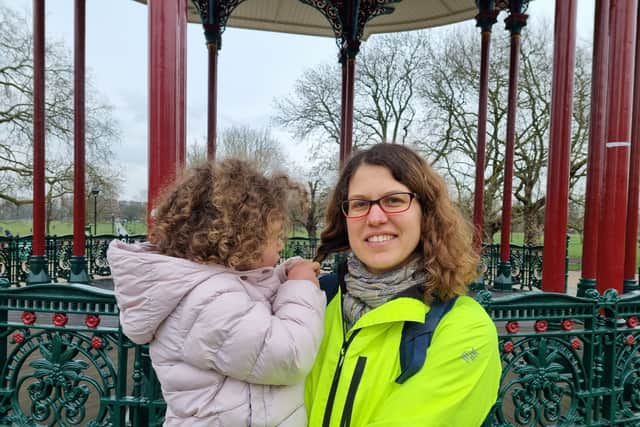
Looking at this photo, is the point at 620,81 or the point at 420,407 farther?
the point at 620,81

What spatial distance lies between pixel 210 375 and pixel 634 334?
3.16 meters

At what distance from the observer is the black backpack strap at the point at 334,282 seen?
67.3 inches

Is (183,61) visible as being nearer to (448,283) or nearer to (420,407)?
(448,283)

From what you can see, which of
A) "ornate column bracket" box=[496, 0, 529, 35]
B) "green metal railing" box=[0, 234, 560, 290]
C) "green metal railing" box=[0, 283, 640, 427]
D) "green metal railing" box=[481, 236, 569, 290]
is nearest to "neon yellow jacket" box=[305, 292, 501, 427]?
"green metal railing" box=[0, 283, 640, 427]

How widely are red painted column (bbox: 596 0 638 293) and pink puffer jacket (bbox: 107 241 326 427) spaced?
160 inches

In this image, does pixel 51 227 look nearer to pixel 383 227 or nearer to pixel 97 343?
pixel 97 343

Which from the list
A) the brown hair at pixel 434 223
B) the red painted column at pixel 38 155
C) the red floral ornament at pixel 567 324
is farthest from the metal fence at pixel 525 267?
the red painted column at pixel 38 155

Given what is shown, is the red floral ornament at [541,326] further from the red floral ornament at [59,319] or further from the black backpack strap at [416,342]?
the red floral ornament at [59,319]

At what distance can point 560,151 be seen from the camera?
4.07 metres

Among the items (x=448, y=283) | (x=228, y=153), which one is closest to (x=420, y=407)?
(x=448, y=283)

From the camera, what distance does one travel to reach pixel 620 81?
420 centimetres

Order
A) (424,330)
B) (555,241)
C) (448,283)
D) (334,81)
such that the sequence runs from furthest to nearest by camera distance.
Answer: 1. (334,81)
2. (555,241)
3. (448,283)
4. (424,330)

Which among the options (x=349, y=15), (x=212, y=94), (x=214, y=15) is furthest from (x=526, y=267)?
(x=214, y=15)

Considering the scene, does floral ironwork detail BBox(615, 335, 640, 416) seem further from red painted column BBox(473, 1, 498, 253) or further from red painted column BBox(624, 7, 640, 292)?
red painted column BBox(473, 1, 498, 253)
